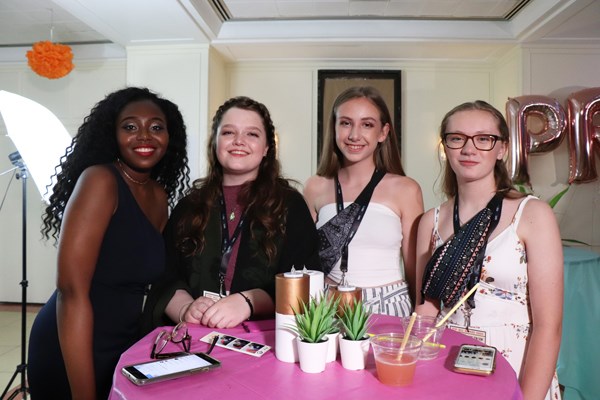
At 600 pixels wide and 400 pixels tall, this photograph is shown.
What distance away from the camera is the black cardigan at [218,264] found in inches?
70.5

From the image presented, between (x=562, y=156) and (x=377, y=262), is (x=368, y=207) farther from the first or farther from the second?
(x=562, y=156)

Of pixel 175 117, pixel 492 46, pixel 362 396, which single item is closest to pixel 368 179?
pixel 175 117

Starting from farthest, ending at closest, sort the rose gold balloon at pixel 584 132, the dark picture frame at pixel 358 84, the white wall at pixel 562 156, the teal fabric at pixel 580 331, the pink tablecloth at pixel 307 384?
the dark picture frame at pixel 358 84 < the white wall at pixel 562 156 < the rose gold balloon at pixel 584 132 < the teal fabric at pixel 580 331 < the pink tablecloth at pixel 307 384

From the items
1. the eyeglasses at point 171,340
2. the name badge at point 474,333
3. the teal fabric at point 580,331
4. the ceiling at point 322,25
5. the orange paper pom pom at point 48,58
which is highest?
the ceiling at point 322,25

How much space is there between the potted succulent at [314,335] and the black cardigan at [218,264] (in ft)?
1.84

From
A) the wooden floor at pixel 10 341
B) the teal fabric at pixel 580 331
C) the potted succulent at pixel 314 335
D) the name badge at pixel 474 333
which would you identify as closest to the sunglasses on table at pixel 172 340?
the potted succulent at pixel 314 335

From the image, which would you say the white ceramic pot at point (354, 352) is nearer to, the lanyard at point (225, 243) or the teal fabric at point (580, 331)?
the lanyard at point (225, 243)

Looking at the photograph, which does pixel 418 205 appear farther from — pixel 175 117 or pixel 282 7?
pixel 282 7

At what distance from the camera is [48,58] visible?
15.1 ft

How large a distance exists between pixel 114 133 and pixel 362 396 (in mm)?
1481

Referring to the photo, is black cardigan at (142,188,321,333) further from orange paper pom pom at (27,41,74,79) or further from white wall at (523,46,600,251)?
white wall at (523,46,600,251)

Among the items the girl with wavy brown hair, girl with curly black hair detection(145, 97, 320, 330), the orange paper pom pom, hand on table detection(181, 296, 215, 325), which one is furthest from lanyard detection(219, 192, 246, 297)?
the orange paper pom pom

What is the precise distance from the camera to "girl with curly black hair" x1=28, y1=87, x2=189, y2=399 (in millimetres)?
1620

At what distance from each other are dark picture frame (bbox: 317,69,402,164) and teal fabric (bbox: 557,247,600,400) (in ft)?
9.45
